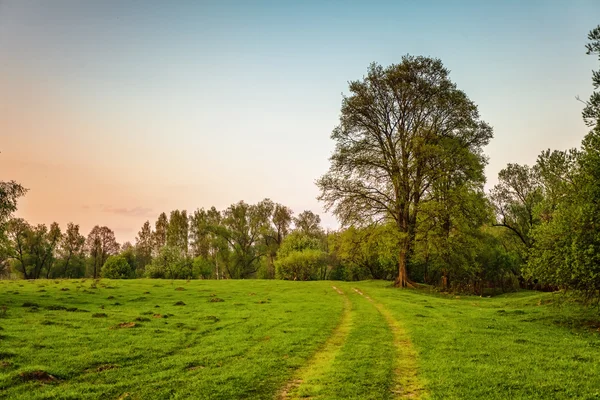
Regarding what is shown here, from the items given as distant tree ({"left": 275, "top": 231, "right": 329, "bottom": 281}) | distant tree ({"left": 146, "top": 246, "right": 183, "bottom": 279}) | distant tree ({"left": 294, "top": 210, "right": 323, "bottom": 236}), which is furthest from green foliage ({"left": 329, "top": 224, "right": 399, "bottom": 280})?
distant tree ({"left": 294, "top": 210, "right": 323, "bottom": 236})

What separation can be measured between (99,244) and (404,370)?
110933mm

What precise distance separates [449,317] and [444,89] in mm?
28690

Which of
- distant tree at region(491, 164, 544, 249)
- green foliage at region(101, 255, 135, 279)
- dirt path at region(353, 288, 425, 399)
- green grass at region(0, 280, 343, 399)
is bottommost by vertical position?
green foliage at region(101, 255, 135, 279)

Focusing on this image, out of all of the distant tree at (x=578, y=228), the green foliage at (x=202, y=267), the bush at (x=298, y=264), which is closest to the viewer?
the distant tree at (x=578, y=228)

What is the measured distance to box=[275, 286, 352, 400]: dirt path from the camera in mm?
9859

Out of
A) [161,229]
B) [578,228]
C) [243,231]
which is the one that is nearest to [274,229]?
[243,231]

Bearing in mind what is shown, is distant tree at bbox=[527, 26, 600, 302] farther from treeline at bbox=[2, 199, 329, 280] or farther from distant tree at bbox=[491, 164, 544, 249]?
treeline at bbox=[2, 199, 329, 280]

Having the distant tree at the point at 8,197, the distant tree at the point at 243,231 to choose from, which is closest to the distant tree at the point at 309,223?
the distant tree at the point at 243,231

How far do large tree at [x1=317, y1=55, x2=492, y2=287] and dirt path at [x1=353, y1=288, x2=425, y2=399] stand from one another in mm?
24880

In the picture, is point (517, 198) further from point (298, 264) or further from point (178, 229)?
point (178, 229)

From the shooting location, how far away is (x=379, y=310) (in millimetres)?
24250

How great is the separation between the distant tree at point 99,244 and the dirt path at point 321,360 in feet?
338

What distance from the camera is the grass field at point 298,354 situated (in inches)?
379

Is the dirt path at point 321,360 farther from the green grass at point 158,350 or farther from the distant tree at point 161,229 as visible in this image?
the distant tree at point 161,229
